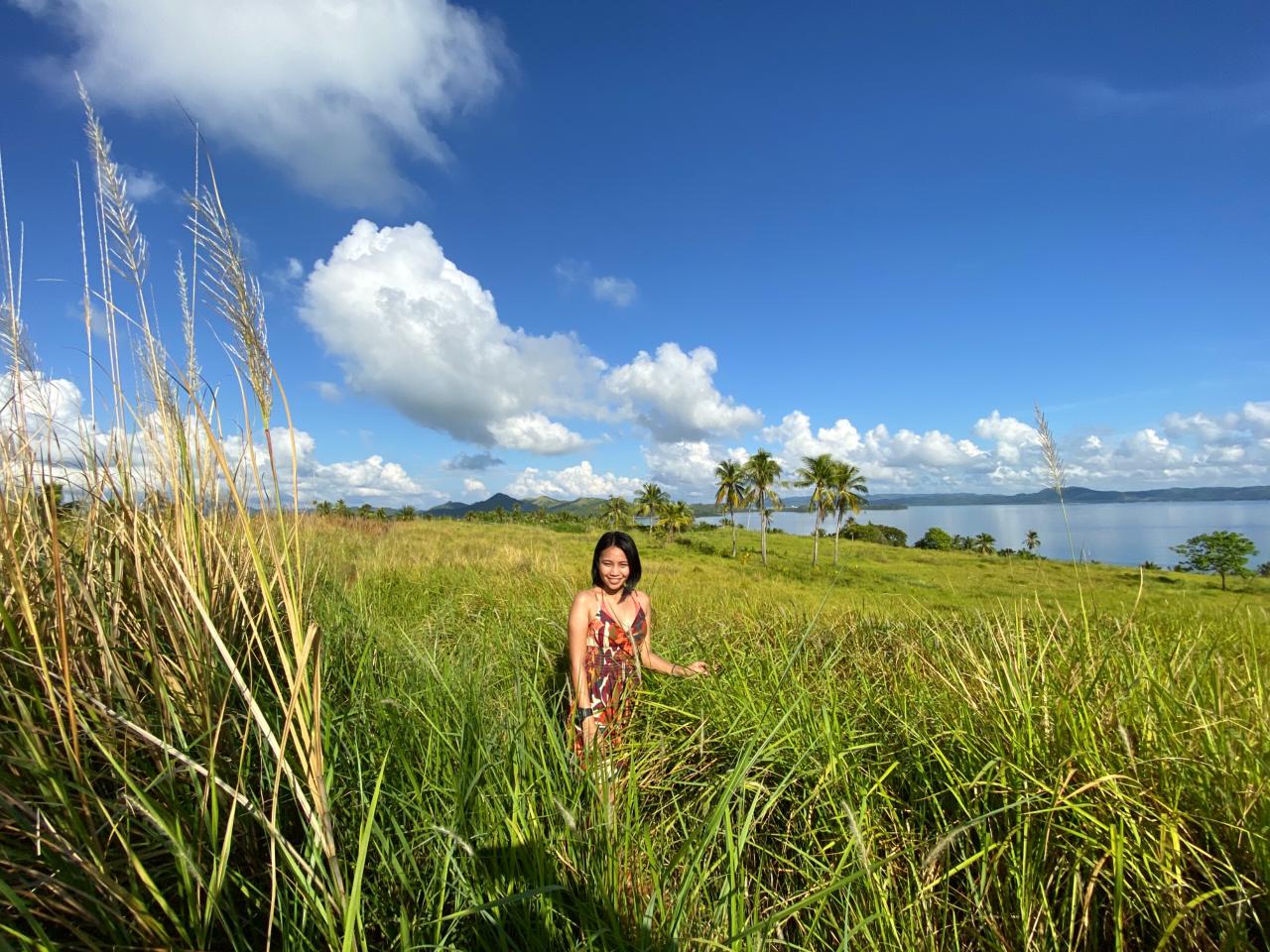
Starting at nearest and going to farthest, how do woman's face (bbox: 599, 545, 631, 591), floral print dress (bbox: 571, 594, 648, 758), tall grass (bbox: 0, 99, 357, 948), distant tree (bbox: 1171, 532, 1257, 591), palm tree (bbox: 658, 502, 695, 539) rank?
tall grass (bbox: 0, 99, 357, 948)
floral print dress (bbox: 571, 594, 648, 758)
woman's face (bbox: 599, 545, 631, 591)
distant tree (bbox: 1171, 532, 1257, 591)
palm tree (bbox: 658, 502, 695, 539)

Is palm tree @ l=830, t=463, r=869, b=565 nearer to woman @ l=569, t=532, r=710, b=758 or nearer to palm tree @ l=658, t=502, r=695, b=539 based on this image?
palm tree @ l=658, t=502, r=695, b=539

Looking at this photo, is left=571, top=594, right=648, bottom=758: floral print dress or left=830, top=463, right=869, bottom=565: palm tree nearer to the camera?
left=571, top=594, right=648, bottom=758: floral print dress

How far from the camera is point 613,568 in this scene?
3.27 m

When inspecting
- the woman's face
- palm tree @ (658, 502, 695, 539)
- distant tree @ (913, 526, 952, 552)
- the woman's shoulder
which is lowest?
distant tree @ (913, 526, 952, 552)

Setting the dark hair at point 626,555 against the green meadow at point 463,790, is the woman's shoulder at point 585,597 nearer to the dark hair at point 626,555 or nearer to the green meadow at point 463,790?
the dark hair at point 626,555

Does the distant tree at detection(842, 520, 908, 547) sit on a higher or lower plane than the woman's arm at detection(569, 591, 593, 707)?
lower

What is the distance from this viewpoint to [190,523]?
1540 millimetres

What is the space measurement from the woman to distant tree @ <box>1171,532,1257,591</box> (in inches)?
2249

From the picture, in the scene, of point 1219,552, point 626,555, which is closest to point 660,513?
point 1219,552

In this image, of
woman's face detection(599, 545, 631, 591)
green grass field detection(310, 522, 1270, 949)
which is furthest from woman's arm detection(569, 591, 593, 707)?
green grass field detection(310, 522, 1270, 949)

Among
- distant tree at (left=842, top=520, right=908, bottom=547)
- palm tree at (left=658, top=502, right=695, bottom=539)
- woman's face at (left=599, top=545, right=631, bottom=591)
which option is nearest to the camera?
woman's face at (left=599, top=545, right=631, bottom=591)

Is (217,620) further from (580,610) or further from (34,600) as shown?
(580,610)

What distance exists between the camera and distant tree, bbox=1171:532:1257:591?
1640 inches

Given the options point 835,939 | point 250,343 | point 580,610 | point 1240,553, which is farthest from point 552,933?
point 1240,553
